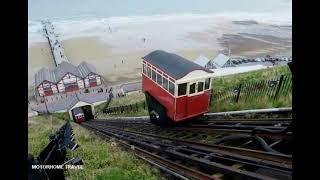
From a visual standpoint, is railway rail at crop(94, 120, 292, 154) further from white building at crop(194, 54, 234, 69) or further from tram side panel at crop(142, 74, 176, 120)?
white building at crop(194, 54, 234, 69)

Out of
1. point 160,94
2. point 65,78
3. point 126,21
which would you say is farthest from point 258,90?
point 65,78

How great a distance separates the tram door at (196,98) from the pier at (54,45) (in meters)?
0.90

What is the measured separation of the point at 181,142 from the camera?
3049 millimetres

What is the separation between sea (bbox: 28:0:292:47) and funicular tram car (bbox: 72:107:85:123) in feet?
1.75

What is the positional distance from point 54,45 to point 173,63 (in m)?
0.88

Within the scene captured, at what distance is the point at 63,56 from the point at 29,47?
245 mm

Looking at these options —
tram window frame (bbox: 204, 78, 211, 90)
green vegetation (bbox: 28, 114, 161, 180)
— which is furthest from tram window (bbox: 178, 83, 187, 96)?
green vegetation (bbox: 28, 114, 161, 180)

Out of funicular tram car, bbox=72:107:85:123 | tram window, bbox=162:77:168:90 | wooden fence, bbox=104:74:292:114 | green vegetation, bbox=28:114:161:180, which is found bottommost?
green vegetation, bbox=28:114:161:180

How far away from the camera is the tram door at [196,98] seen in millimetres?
2984

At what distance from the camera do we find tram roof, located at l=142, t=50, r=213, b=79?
2926 mm

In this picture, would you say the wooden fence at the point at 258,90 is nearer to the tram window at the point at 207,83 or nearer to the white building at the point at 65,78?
the tram window at the point at 207,83
